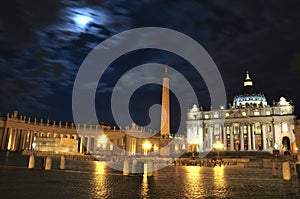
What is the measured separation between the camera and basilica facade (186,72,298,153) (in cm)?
7631

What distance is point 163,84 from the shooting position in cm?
7100

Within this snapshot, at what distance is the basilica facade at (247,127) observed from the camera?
76.3 metres

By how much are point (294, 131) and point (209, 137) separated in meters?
24.2

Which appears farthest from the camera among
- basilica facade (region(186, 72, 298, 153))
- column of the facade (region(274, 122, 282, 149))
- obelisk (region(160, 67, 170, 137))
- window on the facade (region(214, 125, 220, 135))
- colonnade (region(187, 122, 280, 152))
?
window on the facade (region(214, 125, 220, 135))

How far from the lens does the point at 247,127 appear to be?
8238cm

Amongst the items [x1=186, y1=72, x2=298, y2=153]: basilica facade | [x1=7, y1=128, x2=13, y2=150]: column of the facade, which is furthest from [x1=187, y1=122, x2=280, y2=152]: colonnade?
[x1=7, y1=128, x2=13, y2=150]: column of the facade

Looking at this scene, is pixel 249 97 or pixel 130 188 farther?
pixel 249 97

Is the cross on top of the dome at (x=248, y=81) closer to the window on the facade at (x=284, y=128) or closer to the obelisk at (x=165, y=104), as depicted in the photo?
the window on the facade at (x=284, y=128)

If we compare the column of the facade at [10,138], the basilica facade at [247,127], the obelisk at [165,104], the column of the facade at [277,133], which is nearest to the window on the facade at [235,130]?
the basilica facade at [247,127]

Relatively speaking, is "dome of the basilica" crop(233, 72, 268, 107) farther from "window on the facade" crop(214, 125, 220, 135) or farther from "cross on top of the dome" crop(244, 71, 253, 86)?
"window on the facade" crop(214, 125, 220, 135)

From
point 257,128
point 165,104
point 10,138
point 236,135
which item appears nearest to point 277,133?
point 257,128

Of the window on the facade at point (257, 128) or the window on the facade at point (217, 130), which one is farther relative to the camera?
the window on the facade at point (217, 130)

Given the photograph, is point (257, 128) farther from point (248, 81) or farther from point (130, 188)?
point (130, 188)

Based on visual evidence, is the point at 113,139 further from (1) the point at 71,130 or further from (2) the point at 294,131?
(2) the point at 294,131
